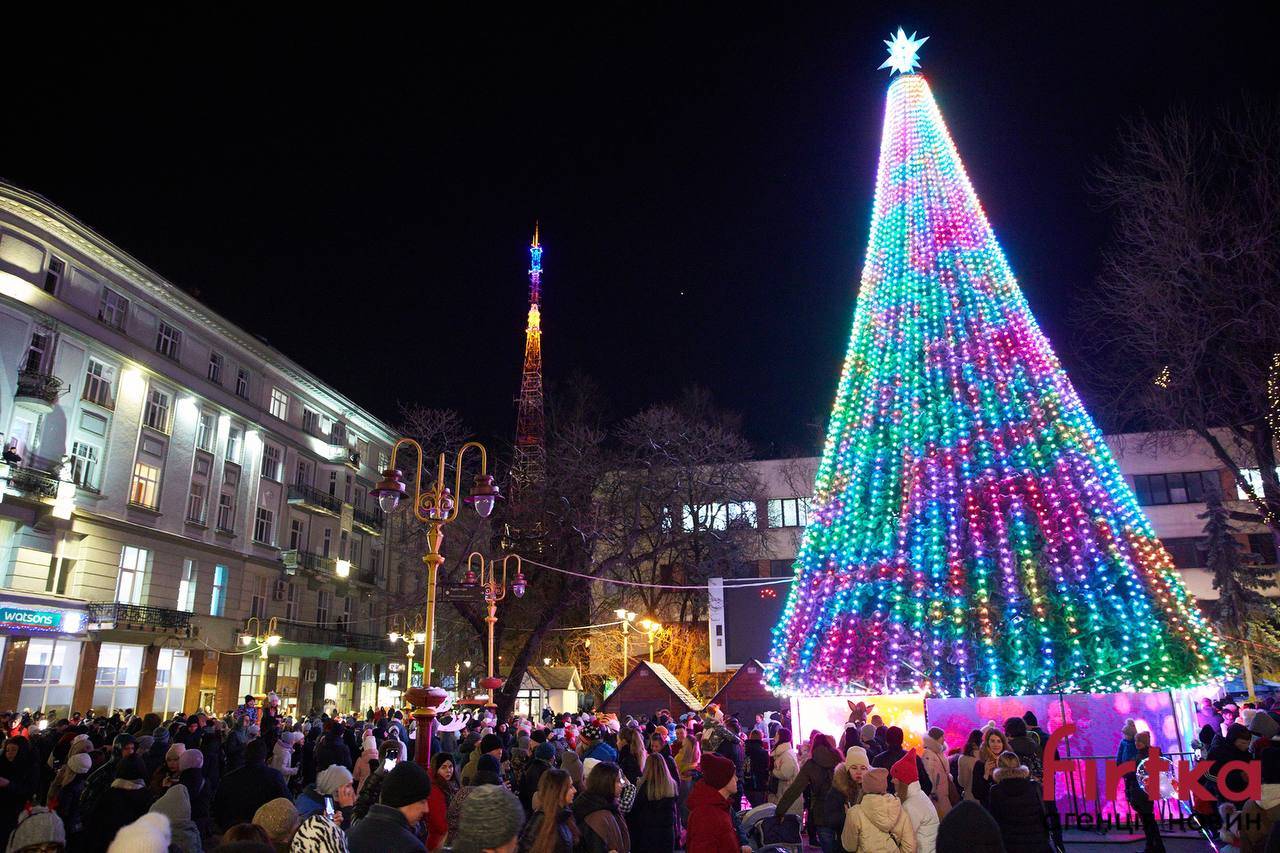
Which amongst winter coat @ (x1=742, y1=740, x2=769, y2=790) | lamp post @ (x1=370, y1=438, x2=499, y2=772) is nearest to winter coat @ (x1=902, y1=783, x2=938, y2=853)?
lamp post @ (x1=370, y1=438, x2=499, y2=772)

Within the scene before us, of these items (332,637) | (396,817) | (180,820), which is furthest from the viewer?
(332,637)

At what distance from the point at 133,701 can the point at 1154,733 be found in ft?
103

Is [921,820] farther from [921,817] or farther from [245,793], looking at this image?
[245,793]

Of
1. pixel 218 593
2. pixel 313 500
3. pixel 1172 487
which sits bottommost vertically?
pixel 218 593

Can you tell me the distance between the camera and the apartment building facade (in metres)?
26.7

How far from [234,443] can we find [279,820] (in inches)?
1428

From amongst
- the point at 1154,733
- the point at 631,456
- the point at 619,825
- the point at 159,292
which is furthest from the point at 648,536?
the point at 619,825

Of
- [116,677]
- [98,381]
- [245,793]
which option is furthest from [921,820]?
[98,381]

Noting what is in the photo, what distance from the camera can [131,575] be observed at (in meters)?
30.8

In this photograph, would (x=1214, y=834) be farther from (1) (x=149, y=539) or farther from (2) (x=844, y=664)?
(1) (x=149, y=539)

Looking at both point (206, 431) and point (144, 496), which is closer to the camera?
point (144, 496)

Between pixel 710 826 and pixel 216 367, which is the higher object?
pixel 216 367

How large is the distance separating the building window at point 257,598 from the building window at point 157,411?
28.2 ft

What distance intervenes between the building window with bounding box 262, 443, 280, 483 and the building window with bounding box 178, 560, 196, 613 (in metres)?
6.96
